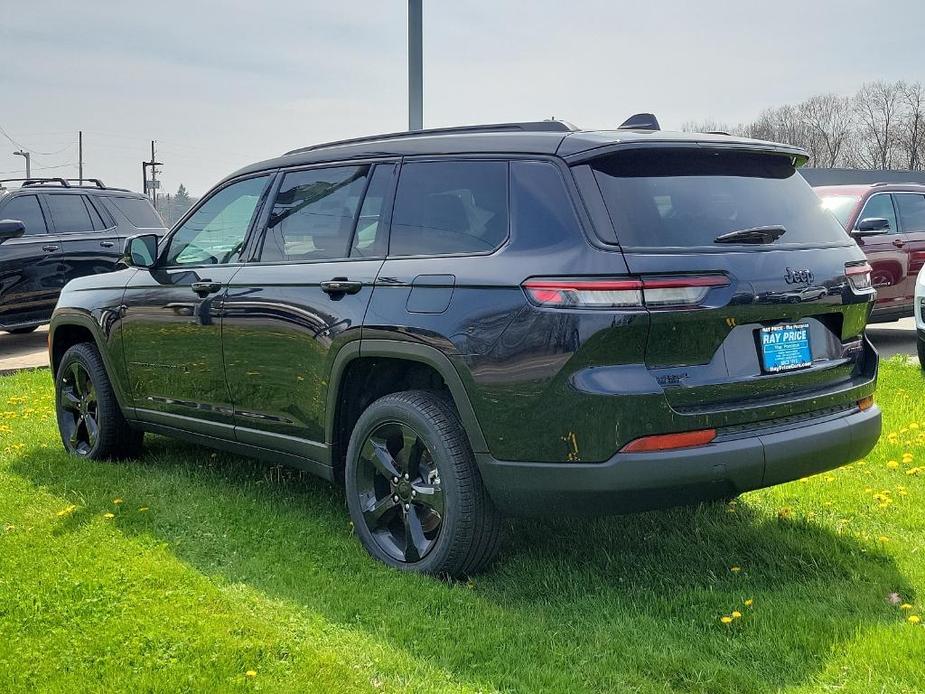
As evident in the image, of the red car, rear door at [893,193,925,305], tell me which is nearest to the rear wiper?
the red car

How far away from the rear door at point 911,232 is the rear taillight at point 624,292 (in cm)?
851

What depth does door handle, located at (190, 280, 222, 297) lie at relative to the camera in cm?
502

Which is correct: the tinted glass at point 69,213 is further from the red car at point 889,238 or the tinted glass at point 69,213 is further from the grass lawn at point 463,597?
the red car at point 889,238

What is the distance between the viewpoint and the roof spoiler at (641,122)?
4.33m

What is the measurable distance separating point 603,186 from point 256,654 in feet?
6.58

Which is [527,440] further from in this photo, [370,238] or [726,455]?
[370,238]

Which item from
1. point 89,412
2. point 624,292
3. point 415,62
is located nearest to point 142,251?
point 89,412

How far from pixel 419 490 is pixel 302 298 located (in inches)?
40.8

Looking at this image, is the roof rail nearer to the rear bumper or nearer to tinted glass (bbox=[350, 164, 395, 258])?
tinted glass (bbox=[350, 164, 395, 258])

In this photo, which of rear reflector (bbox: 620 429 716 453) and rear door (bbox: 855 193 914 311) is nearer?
rear reflector (bbox: 620 429 716 453)

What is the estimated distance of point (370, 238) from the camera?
436cm

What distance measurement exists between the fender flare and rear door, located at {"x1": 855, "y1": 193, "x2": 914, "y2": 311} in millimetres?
8126

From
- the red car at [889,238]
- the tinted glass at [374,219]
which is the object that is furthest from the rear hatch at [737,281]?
the red car at [889,238]

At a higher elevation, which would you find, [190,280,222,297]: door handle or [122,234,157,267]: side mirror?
[122,234,157,267]: side mirror
